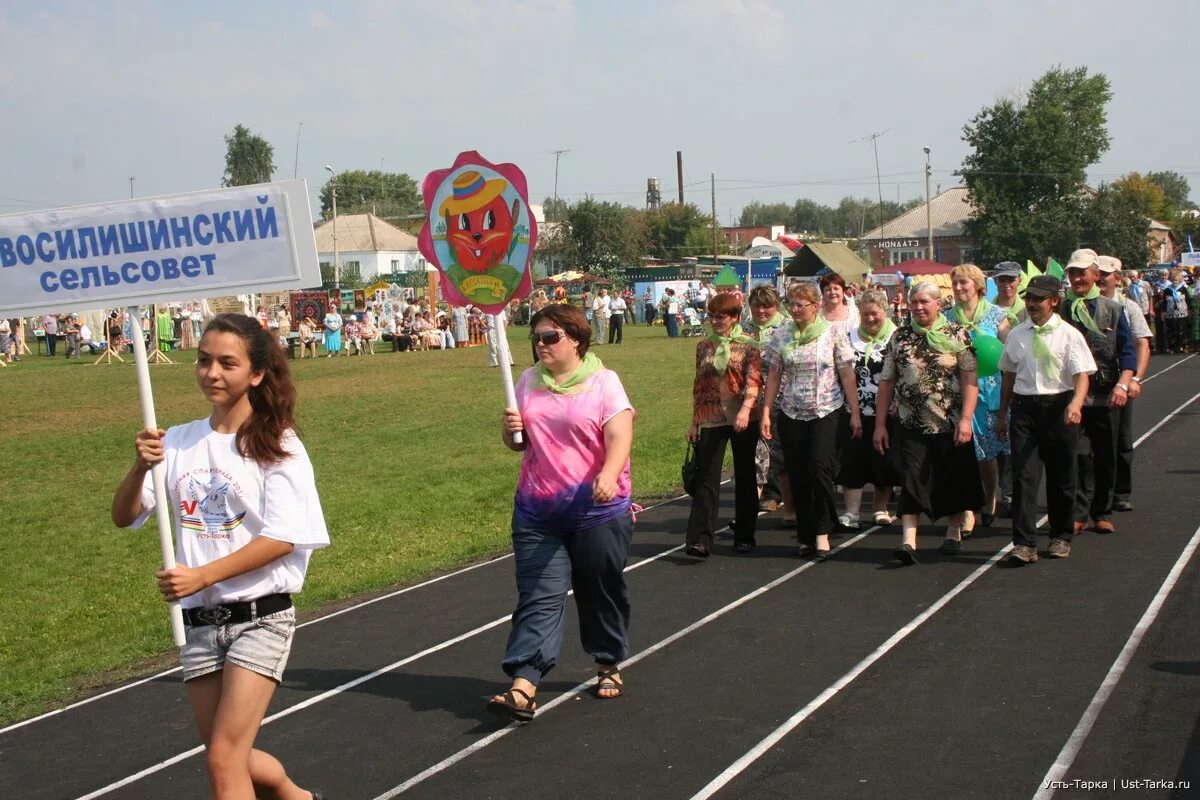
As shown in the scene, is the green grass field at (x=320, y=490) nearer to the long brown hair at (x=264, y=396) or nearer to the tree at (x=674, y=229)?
the long brown hair at (x=264, y=396)

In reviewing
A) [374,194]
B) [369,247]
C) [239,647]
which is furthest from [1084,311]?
[374,194]

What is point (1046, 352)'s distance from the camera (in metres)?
8.82

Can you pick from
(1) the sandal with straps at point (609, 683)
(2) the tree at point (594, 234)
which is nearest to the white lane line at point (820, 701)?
(1) the sandal with straps at point (609, 683)

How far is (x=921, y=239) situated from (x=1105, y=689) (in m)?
114

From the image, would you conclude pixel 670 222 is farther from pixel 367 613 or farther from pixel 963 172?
pixel 367 613

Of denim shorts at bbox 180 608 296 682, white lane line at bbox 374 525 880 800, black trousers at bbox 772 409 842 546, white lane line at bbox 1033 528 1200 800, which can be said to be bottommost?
white lane line at bbox 1033 528 1200 800

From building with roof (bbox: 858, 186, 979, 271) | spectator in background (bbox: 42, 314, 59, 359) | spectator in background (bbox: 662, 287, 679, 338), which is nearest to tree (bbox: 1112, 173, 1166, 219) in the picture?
building with roof (bbox: 858, 186, 979, 271)

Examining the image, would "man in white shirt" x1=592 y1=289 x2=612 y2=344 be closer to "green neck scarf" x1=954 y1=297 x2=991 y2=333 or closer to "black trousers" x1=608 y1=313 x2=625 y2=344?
"black trousers" x1=608 y1=313 x2=625 y2=344

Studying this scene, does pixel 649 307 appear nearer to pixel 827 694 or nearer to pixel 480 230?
pixel 480 230

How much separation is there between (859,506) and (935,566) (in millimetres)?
1748

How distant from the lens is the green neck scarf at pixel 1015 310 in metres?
10.4

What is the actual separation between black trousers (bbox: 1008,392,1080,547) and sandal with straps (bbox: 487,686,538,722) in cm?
417

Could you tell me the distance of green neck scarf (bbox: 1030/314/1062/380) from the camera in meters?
8.80

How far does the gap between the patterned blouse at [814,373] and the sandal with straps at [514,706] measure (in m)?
4.02
